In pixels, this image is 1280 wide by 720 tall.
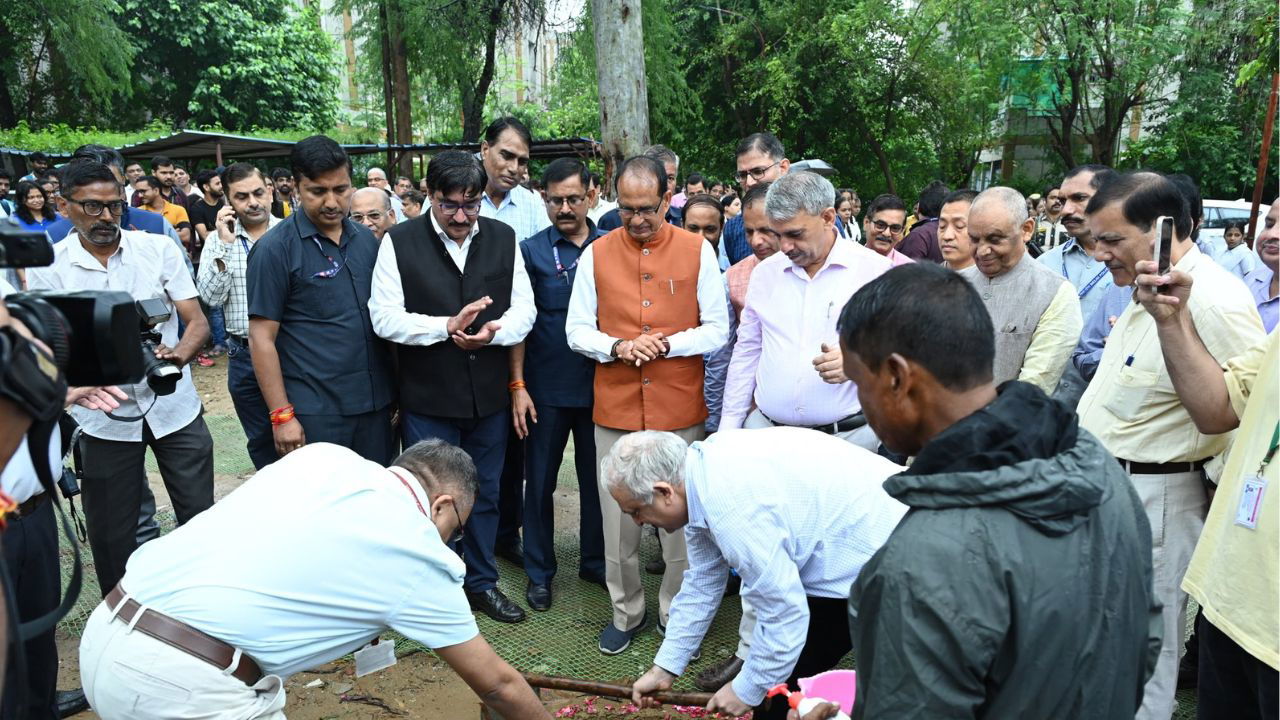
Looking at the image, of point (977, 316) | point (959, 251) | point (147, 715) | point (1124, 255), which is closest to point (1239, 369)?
point (1124, 255)

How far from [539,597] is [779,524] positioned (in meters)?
2.06

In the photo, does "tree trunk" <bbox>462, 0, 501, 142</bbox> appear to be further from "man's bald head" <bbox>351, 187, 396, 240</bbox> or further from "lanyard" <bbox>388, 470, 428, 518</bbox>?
"lanyard" <bbox>388, 470, 428, 518</bbox>

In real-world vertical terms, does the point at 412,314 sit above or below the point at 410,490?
above

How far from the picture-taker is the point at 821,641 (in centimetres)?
274

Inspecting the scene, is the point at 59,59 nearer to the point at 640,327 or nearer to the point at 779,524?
the point at 640,327

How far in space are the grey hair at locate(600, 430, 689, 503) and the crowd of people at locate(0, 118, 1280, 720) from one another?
1 centimetres

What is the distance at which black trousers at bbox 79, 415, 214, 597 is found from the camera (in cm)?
364

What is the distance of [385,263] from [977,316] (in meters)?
2.90

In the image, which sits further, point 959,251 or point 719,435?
point 959,251

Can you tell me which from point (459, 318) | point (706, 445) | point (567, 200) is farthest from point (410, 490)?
point (567, 200)

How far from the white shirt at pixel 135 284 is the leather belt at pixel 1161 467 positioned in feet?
11.4

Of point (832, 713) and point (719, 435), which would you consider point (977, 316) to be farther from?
point (719, 435)

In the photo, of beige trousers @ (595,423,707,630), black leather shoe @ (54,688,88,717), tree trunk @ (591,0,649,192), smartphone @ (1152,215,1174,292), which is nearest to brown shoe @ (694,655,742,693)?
beige trousers @ (595,423,707,630)

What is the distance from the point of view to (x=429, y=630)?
7.40ft
